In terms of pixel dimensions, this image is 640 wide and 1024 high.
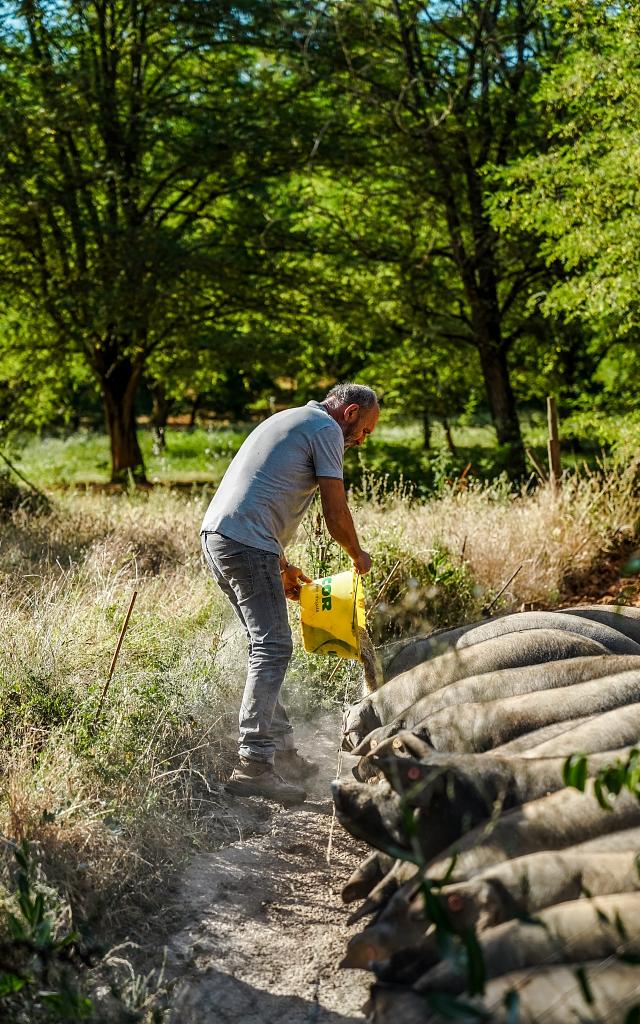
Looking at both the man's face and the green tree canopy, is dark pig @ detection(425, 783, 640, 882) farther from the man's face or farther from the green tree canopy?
the green tree canopy

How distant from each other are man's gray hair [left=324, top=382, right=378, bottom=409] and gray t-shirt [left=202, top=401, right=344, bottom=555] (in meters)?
0.11

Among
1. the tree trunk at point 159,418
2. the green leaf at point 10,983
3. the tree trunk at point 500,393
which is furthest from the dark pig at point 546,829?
the tree trunk at point 159,418

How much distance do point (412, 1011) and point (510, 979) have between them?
330 mm

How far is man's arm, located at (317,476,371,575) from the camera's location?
Result: 462 cm

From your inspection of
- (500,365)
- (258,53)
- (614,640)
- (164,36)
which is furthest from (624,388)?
(614,640)

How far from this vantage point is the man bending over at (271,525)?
4.66 m

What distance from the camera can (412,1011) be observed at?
8.61 ft

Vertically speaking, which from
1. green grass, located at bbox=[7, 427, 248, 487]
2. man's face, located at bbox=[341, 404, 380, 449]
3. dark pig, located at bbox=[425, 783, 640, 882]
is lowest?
dark pig, located at bbox=[425, 783, 640, 882]

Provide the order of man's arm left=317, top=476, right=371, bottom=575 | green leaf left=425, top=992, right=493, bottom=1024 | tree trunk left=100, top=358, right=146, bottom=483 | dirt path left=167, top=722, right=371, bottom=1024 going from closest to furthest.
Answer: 1. green leaf left=425, top=992, right=493, bottom=1024
2. dirt path left=167, top=722, right=371, bottom=1024
3. man's arm left=317, top=476, right=371, bottom=575
4. tree trunk left=100, top=358, right=146, bottom=483

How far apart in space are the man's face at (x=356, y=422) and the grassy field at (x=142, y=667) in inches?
42.1

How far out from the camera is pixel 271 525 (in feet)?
15.5

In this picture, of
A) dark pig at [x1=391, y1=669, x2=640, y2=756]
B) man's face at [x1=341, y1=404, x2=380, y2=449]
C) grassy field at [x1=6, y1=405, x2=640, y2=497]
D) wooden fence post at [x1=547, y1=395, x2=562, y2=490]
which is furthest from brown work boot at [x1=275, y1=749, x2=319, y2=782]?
wooden fence post at [x1=547, y1=395, x2=562, y2=490]

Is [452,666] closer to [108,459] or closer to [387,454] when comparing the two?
[387,454]

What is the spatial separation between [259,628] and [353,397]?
1.11 metres
